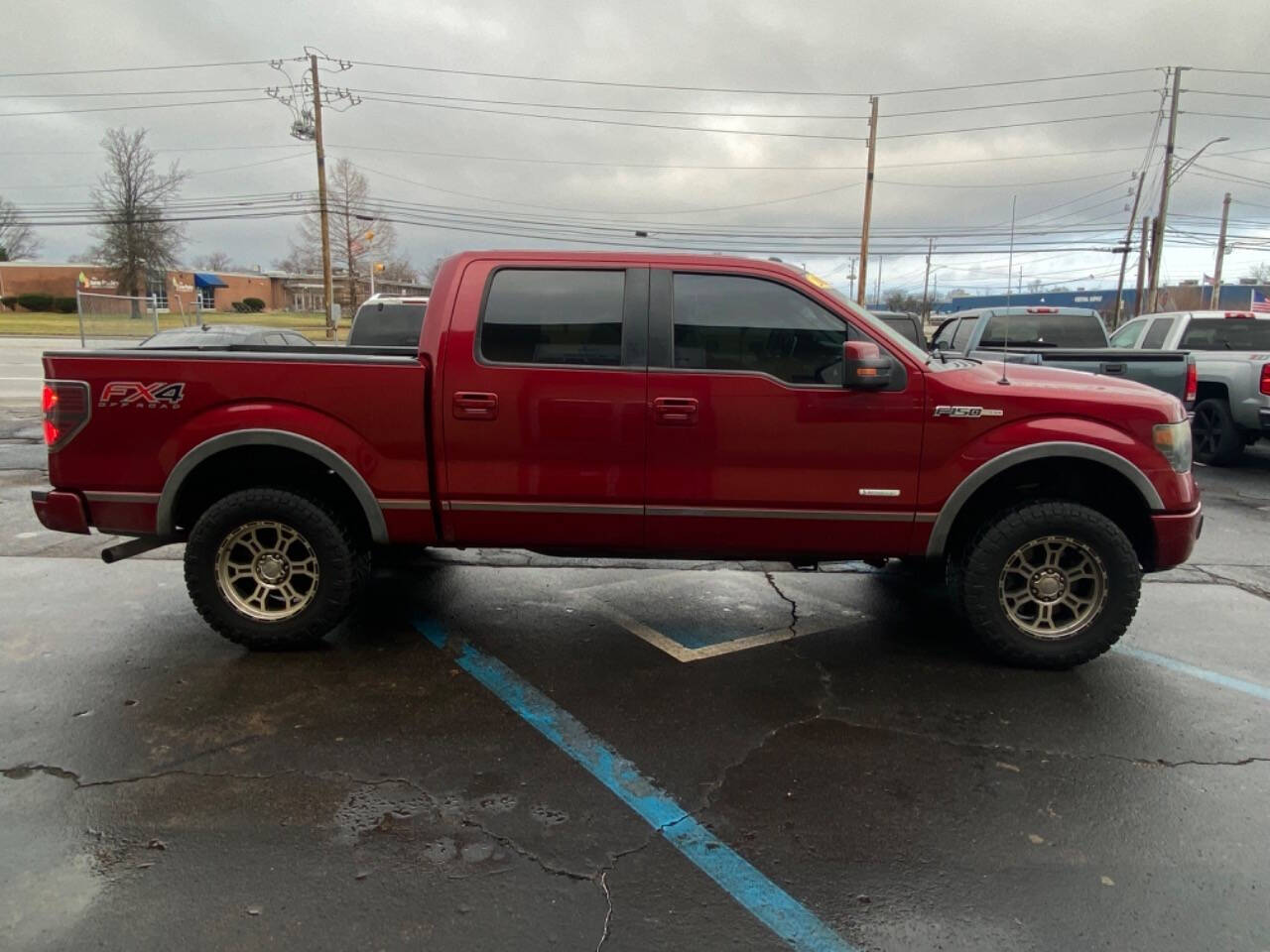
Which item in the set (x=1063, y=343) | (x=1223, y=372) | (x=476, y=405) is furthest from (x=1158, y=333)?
(x=476, y=405)

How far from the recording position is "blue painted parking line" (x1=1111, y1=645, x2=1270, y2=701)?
4.06 meters

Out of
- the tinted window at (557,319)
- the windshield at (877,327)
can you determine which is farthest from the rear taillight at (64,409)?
the windshield at (877,327)

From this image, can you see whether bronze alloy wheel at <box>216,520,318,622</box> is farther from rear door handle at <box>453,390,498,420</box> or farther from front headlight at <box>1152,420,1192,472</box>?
front headlight at <box>1152,420,1192,472</box>

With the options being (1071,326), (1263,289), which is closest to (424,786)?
(1071,326)

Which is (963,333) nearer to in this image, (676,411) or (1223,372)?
(1223,372)

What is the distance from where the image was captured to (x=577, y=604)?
5188 millimetres

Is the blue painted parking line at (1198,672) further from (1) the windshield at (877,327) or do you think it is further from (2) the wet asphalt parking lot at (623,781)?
(1) the windshield at (877,327)

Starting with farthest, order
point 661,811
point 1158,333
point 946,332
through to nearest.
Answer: point 946,332 < point 1158,333 < point 661,811

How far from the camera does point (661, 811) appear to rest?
9.67 ft

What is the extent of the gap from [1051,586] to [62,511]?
5053 mm

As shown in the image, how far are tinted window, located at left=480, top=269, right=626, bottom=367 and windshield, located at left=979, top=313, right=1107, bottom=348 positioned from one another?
756 cm

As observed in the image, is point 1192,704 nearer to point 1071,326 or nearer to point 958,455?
point 958,455

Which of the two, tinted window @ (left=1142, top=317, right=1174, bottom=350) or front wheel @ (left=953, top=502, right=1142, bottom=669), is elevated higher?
tinted window @ (left=1142, top=317, right=1174, bottom=350)

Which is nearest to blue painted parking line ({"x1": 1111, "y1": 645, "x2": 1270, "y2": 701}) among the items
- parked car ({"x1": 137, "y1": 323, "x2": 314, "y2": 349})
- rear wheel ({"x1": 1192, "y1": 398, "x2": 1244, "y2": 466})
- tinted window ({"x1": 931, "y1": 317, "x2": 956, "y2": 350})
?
rear wheel ({"x1": 1192, "y1": 398, "x2": 1244, "y2": 466})
